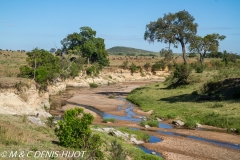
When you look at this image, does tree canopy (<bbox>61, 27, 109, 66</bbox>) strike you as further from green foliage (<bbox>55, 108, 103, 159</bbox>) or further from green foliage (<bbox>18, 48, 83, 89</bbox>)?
green foliage (<bbox>55, 108, 103, 159</bbox>)

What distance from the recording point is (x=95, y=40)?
92.7 metres

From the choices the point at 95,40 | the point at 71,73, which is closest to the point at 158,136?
the point at 71,73

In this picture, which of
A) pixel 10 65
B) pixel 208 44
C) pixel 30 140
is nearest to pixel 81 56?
pixel 10 65

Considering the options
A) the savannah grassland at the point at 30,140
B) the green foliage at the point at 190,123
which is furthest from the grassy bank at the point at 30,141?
the green foliage at the point at 190,123

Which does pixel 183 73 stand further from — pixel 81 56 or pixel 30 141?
Answer: pixel 81 56

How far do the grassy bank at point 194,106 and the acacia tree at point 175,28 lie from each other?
30.5ft

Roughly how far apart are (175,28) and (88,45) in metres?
39.7

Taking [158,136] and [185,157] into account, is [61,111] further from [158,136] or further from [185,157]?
[185,157]

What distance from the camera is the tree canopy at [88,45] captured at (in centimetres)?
8825

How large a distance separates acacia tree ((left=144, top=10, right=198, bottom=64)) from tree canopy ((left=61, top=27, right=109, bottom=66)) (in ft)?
122

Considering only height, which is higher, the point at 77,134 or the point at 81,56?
the point at 81,56

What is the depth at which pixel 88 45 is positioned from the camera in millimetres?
86625

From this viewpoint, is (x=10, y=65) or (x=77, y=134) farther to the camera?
(x=10, y=65)

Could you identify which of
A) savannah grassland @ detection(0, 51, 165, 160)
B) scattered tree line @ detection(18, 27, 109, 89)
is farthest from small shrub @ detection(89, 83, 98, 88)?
savannah grassland @ detection(0, 51, 165, 160)
